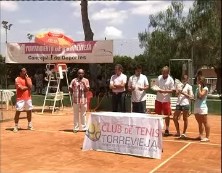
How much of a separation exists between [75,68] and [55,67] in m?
6.27

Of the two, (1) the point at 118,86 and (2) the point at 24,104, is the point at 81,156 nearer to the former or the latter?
(1) the point at 118,86

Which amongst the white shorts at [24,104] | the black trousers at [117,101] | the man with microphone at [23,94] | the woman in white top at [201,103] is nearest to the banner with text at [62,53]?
the black trousers at [117,101]

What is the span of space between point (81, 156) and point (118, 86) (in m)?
3.32

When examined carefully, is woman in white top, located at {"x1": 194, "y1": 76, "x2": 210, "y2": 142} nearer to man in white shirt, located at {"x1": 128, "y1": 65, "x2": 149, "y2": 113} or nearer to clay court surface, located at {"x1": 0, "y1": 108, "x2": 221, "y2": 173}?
clay court surface, located at {"x1": 0, "y1": 108, "x2": 221, "y2": 173}

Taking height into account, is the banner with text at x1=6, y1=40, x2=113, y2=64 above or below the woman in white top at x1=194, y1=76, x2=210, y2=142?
above

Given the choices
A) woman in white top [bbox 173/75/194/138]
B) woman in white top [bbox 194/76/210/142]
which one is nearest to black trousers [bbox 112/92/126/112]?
woman in white top [bbox 173/75/194/138]

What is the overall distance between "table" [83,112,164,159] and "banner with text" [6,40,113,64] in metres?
7.67

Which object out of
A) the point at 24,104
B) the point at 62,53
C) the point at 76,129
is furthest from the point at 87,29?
the point at 76,129

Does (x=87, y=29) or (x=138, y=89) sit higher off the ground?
(x=87, y=29)

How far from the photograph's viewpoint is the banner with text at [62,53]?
15.8 metres

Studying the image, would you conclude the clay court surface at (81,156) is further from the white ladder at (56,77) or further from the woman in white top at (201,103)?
the white ladder at (56,77)

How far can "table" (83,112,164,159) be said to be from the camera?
295 inches

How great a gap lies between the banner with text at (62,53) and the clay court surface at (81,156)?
5931mm

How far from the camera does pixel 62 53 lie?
54.2 feet
